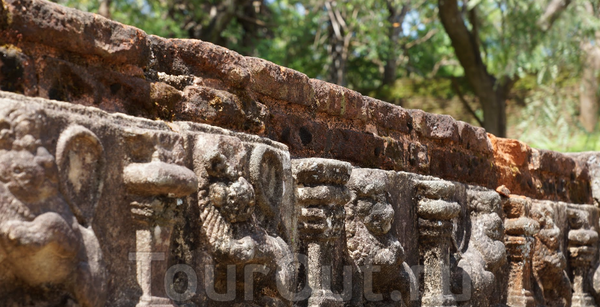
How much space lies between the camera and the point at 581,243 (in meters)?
5.71

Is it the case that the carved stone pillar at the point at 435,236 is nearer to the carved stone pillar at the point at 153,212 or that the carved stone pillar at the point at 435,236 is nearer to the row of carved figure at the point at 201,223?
the row of carved figure at the point at 201,223

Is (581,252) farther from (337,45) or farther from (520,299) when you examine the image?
(337,45)

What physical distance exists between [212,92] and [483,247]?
2.28 meters

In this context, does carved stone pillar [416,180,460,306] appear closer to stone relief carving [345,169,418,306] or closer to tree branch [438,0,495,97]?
stone relief carving [345,169,418,306]

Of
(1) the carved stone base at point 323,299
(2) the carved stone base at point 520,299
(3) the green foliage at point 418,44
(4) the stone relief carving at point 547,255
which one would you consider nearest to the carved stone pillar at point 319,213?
(1) the carved stone base at point 323,299

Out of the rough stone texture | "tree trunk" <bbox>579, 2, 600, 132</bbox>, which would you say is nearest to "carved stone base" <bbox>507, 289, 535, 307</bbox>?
the rough stone texture

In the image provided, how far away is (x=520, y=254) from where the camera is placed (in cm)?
497

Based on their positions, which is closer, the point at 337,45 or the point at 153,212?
the point at 153,212

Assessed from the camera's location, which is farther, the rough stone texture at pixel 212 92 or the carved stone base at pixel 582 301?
the carved stone base at pixel 582 301

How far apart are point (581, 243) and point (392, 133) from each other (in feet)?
7.75

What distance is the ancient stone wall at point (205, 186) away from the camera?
2.12 meters

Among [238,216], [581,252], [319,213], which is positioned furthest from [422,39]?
[238,216]

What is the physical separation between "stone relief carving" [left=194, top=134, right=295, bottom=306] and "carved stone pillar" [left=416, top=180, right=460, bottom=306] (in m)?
1.32

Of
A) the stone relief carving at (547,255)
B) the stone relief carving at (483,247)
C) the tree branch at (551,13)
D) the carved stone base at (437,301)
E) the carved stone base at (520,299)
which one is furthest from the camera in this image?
the tree branch at (551,13)
